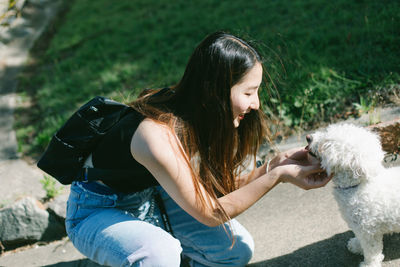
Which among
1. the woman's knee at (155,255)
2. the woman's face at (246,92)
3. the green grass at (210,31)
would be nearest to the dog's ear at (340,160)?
the woman's face at (246,92)

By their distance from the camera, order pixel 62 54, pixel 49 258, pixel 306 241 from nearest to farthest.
→ pixel 306 241
pixel 49 258
pixel 62 54

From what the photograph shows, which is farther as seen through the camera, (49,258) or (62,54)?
(62,54)

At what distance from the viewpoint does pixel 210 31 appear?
18.1 feet

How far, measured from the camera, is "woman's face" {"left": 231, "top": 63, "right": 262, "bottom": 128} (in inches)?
77.9

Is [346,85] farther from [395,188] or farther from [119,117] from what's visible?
[119,117]

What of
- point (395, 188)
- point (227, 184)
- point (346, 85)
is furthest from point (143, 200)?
point (346, 85)

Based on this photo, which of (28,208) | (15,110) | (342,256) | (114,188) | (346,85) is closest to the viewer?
(114,188)

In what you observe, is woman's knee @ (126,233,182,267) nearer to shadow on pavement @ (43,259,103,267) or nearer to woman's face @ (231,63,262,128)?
woman's face @ (231,63,262,128)

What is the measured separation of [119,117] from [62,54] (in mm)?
5006

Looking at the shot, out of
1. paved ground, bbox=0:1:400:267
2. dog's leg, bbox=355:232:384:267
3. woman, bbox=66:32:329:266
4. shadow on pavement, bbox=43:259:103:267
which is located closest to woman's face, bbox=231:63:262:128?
woman, bbox=66:32:329:266

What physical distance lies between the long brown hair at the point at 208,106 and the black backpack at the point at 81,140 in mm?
165

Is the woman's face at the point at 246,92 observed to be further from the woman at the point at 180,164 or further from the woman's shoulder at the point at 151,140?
the woman's shoulder at the point at 151,140

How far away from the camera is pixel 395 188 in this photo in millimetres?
2025

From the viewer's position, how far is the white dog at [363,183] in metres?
2.01
